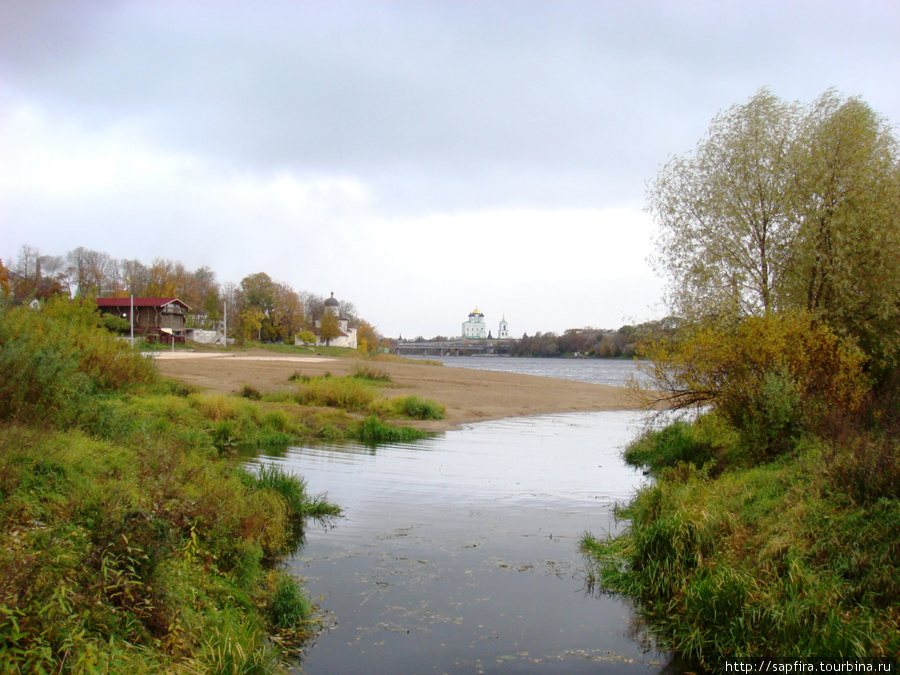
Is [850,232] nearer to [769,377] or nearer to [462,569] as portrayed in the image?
[769,377]

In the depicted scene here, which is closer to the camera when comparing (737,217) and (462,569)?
(462,569)

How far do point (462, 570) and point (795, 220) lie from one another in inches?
506

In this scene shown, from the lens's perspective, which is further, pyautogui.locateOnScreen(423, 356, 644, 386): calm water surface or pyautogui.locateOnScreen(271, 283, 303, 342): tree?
pyautogui.locateOnScreen(271, 283, 303, 342): tree

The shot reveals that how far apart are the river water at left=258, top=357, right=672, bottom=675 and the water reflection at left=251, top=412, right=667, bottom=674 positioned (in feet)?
0.07

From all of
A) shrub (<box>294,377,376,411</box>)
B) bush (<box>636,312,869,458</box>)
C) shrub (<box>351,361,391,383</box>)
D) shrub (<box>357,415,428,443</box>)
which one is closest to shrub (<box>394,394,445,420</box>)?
shrub (<box>294,377,376,411</box>)

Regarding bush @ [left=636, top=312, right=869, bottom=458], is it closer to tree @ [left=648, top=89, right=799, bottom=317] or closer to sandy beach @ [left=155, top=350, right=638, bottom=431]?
tree @ [left=648, top=89, right=799, bottom=317]

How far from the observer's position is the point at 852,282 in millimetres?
15703

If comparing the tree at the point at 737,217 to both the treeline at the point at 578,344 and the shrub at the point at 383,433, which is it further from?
the treeline at the point at 578,344

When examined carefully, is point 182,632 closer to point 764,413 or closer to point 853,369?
→ point 764,413

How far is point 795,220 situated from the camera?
55.5 ft

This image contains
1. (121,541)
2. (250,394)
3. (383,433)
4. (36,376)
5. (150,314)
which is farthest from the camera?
(150,314)

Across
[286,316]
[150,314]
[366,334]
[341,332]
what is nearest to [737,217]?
[150,314]

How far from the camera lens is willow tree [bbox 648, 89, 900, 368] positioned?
50.9ft

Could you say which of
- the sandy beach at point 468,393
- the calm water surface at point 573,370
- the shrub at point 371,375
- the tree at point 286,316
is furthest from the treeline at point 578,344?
the shrub at point 371,375
